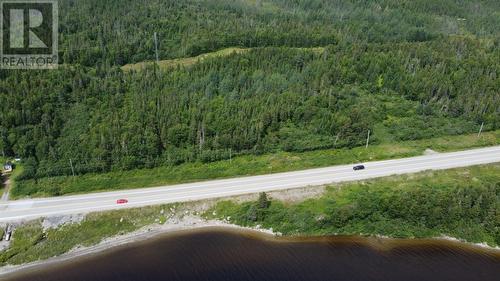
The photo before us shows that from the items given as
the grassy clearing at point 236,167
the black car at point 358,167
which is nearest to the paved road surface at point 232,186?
the black car at point 358,167

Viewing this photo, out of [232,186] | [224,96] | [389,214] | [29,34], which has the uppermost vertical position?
[29,34]

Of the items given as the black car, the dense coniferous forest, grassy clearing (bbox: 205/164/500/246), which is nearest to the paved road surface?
the black car

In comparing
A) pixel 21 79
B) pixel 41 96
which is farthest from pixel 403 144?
pixel 21 79

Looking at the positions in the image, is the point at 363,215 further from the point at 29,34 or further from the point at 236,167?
the point at 29,34

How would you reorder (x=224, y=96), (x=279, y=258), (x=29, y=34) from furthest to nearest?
(x=29, y=34)
(x=224, y=96)
(x=279, y=258)

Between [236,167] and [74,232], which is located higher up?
[236,167]

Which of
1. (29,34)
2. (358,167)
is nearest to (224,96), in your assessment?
(358,167)

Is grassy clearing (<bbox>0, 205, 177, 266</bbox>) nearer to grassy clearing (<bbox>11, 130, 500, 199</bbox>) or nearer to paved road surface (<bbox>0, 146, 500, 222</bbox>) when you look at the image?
paved road surface (<bbox>0, 146, 500, 222</bbox>)
